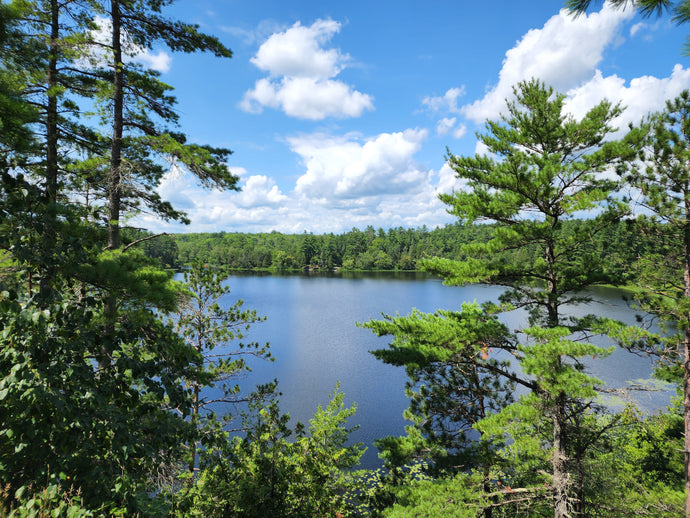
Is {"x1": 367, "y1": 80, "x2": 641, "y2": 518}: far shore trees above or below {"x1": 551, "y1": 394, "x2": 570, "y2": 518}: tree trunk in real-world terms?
above

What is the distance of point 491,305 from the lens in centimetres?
641

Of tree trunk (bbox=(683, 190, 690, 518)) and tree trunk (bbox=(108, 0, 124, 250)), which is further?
tree trunk (bbox=(683, 190, 690, 518))

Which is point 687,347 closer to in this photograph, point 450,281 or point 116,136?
point 450,281

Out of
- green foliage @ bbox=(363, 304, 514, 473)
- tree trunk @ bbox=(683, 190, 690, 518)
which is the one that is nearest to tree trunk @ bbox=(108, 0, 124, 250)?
green foliage @ bbox=(363, 304, 514, 473)

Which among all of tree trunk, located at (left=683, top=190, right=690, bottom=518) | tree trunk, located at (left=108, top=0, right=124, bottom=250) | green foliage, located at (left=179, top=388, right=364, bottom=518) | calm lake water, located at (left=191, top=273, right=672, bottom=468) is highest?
tree trunk, located at (left=108, top=0, right=124, bottom=250)

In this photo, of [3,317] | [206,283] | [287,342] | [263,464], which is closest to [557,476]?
[263,464]

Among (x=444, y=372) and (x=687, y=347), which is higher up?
(x=687, y=347)

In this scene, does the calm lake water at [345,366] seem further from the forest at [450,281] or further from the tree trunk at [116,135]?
the tree trunk at [116,135]

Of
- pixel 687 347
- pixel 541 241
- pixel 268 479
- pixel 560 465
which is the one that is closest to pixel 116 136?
pixel 268 479

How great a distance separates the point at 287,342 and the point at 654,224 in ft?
74.3

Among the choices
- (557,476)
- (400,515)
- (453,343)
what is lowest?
(400,515)

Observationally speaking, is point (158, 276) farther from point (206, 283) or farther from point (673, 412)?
point (673, 412)

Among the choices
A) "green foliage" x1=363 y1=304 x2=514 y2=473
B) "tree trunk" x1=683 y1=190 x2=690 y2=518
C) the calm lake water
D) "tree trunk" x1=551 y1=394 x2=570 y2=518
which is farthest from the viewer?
the calm lake water

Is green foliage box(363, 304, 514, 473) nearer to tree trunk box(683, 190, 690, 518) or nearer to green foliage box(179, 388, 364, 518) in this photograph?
green foliage box(179, 388, 364, 518)
